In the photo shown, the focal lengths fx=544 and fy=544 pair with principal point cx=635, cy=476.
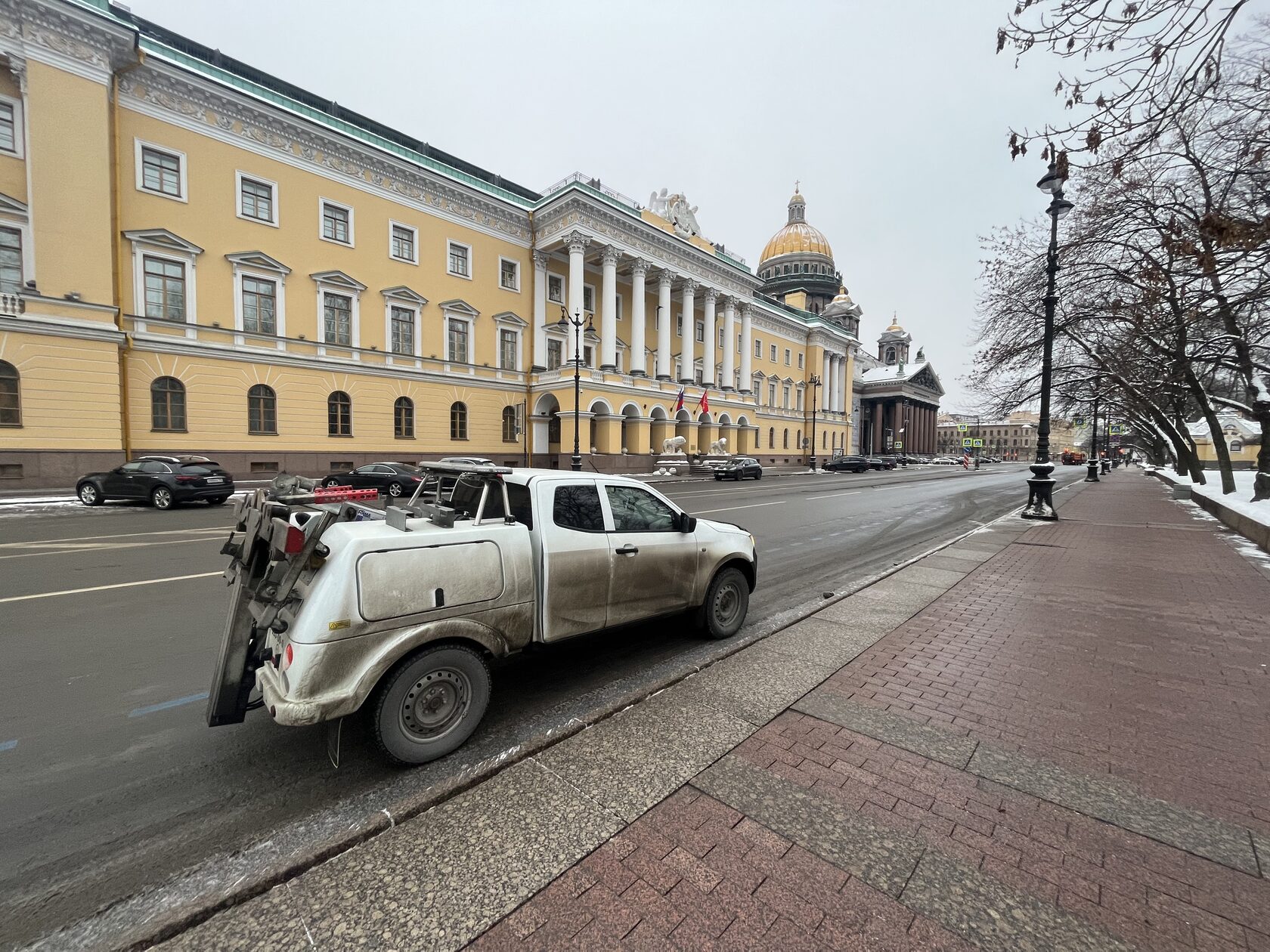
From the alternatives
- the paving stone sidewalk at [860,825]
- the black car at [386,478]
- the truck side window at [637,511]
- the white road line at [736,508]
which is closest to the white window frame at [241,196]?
the black car at [386,478]

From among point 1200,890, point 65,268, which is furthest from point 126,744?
point 65,268

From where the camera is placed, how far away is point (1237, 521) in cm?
1195

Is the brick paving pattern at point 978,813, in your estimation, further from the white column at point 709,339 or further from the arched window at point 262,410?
the white column at point 709,339

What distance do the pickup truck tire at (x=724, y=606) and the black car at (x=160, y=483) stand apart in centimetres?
1575

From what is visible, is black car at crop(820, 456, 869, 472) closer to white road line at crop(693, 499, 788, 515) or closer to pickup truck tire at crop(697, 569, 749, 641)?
white road line at crop(693, 499, 788, 515)

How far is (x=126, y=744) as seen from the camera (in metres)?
3.31

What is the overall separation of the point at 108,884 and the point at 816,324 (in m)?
69.1

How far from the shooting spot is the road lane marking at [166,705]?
12.1ft

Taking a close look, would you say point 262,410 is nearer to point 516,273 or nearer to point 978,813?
point 516,273

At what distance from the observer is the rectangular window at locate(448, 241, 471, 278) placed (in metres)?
32.2

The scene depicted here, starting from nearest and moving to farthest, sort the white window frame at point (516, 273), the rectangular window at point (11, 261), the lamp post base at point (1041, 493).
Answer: the lamp post base at point (1041, 493) → the rectangular window at point (11, 261) → the white window frame at point (516, 273)

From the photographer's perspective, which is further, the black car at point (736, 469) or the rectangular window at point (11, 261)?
the black car at point (736, 469)

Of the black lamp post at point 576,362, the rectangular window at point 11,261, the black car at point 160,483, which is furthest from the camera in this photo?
the black lamp post at point 576,362

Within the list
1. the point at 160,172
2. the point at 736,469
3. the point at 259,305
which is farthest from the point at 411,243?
the point at 736,469
